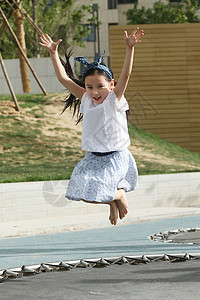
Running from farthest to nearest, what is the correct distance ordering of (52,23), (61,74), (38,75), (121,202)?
(52,23)
(38,75)
(61,74)
(121,202)

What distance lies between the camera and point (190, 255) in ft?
30.4

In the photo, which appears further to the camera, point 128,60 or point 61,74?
point 61,74

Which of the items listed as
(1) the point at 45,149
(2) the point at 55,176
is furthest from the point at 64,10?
(2) the point at 55,176

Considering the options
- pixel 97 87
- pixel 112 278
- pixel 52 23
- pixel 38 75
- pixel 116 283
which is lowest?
pixel 38 75

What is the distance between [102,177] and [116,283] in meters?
2.84

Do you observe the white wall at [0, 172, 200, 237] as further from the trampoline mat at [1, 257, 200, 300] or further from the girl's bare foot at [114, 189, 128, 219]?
the girl's bare foot at [114, 189, 128, 219]

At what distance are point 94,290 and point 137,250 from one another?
387 cm

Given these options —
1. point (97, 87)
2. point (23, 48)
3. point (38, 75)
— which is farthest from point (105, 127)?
point (38, 75)

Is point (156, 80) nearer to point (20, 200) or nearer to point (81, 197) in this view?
point (20, 200)

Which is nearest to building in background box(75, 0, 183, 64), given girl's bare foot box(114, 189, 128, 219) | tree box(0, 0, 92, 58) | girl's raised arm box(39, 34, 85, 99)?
tree box(0, 0, 92, 58)

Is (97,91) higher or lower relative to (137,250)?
higher

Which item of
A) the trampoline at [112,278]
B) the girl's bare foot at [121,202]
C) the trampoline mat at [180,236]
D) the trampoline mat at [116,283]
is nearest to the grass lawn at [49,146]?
the trampoline mat at [180,236]

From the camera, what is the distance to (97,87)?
16.9 ft

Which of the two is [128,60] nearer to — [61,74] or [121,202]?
[61,74]
